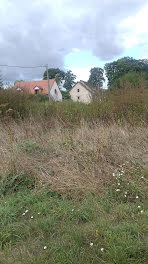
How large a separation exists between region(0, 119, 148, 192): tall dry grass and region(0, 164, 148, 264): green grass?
0.23 metres

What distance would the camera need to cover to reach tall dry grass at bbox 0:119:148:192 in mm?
2779

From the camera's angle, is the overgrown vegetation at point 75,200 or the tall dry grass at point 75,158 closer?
the overgrown vegetation at point 75,200

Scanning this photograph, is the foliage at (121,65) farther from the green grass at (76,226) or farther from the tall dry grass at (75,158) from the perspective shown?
the green grass at (76,226)

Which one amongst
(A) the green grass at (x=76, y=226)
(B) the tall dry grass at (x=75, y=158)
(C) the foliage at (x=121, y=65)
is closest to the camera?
(A) the green grass at (x=76, y=226)

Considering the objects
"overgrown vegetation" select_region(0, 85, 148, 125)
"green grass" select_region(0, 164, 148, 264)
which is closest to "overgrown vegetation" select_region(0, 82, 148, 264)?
"green grass" select_region(0, 164, 148, 264)

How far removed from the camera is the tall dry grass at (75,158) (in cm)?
278

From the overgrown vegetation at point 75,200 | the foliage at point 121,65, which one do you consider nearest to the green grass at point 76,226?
the overgrown vegetation at point 75,200

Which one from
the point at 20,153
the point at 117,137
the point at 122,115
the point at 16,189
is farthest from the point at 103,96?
the point at 16,189

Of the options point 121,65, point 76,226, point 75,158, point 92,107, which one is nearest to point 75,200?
point 76,226

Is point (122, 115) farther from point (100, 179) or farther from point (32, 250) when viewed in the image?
point (32, 250)

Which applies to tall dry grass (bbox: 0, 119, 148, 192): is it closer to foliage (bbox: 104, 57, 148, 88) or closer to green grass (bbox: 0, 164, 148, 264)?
green grass (bbox: 0, 164, 148, 264)

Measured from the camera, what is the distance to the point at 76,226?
6.41 feet

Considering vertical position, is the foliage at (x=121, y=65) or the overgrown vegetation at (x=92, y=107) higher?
the foliage at (x=121, y=65)

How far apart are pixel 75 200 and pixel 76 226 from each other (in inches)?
20.3
